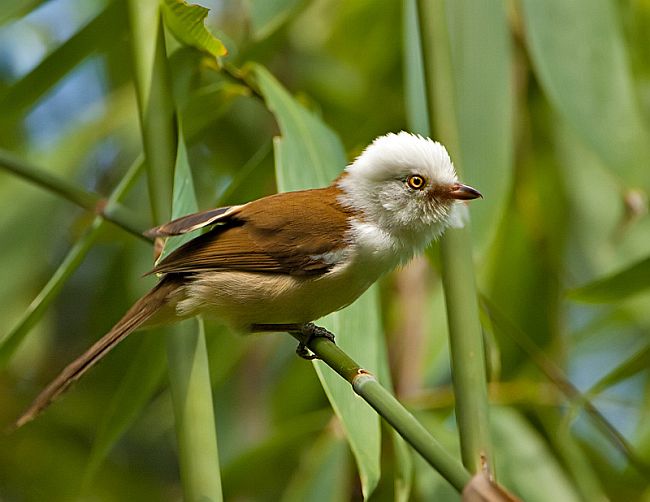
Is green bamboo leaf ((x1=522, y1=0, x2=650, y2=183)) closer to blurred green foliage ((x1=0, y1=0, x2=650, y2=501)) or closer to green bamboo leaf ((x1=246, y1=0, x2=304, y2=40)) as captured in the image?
blurred green foliage ((x1=0, y1=0, x2=650, y2=501))

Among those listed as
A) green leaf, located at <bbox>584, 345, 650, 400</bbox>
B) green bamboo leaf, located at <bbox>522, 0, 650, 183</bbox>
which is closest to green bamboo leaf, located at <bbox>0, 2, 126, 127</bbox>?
green bamboo leaf, located at <bbox>522, 0, 650, 183</bbox>

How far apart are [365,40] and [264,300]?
1.58 m

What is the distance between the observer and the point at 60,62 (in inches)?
89.2

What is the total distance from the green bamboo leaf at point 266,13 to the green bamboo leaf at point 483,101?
36cm

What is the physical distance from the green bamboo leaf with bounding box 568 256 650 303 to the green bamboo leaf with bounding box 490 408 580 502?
61 centimetres

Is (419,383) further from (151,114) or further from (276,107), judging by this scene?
(151,114)

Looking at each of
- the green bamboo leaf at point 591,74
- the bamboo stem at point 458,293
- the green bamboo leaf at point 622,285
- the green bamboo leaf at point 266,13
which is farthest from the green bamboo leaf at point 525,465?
the green bamboo leaf at point 266,13

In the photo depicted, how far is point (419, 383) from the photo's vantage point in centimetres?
299

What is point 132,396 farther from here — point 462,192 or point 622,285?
point 622,285

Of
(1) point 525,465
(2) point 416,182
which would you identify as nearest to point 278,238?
(2) point 416,182

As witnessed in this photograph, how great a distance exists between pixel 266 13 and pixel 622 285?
96 cm

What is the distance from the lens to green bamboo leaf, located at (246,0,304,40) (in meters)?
2.22

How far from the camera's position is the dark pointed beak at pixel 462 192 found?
201 centimetres

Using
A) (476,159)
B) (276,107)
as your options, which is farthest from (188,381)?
(476,159)
